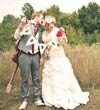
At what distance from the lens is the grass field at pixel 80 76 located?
749 cm

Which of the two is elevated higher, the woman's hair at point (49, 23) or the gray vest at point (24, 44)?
the woman's hair at point (49, 23)

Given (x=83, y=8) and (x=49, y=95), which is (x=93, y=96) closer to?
(x=49, y=95)

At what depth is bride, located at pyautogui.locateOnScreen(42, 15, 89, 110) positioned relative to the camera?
700 centimetres

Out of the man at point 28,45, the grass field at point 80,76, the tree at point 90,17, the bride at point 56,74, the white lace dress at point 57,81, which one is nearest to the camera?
the man at point 28,45

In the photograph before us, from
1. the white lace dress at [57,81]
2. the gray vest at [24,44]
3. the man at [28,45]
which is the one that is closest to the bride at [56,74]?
the white lace dress at [57,81]

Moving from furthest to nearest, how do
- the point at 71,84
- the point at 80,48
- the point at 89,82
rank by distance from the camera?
the point at 80,48 → the point at 89,82 → the point at 71,84

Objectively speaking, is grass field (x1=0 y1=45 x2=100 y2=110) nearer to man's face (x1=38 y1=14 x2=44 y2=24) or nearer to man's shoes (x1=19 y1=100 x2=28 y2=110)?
man's shoes (x1=19 y1=100 x2=28 y2=110)

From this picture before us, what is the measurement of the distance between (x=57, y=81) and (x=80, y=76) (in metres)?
1.40

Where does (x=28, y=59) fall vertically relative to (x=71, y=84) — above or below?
above

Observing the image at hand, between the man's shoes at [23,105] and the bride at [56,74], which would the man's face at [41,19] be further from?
the man's shoes at [23,105]

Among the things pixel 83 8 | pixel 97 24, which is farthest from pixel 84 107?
pixel 83 8

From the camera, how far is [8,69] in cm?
898

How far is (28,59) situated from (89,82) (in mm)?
1957

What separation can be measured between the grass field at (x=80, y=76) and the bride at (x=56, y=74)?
0.62ft
